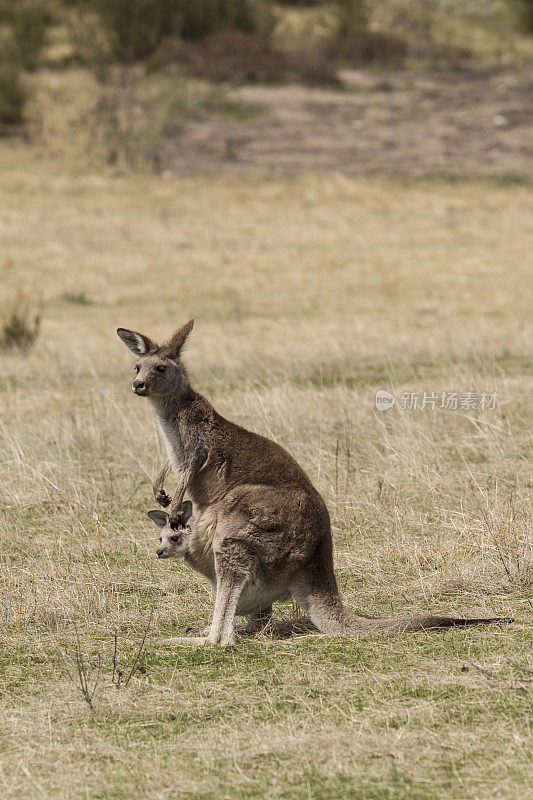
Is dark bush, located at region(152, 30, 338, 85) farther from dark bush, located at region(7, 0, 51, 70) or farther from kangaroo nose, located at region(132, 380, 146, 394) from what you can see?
kangaroo nose, located at region(132, 380, 146, 394)

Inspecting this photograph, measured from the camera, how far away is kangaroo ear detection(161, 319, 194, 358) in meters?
5.99

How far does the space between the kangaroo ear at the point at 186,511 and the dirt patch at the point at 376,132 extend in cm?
2366

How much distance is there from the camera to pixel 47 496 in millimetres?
7898

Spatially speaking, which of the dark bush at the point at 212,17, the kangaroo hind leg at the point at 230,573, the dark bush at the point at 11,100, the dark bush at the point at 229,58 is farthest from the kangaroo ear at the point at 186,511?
the dark bush at the point at 212,17

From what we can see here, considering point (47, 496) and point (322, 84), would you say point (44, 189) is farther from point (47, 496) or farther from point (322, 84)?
point (47, 496)

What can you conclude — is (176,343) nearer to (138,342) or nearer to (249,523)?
(138,342)

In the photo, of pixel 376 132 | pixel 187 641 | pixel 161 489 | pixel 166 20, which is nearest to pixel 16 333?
pixel 161 489

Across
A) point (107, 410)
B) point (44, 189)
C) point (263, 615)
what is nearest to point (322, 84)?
point (44, 189)

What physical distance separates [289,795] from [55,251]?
19611 mm

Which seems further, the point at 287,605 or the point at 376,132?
the point at 376,132

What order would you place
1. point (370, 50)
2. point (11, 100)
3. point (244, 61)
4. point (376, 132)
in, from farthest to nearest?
point (370, 50)
point (244, 61)
point (11, 100)
point (376, 132)

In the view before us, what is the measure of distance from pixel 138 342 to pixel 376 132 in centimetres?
2578

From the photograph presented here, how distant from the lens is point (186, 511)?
564 cm

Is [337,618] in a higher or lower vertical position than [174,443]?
lower
